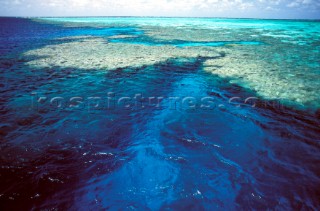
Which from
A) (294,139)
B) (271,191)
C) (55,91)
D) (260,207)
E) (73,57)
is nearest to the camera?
(260,207)

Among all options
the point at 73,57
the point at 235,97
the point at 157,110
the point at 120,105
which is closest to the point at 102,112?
the point at 120,105

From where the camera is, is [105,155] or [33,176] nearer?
[33,176]

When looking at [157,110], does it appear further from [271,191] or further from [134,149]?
[271,191]

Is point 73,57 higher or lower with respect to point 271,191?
higher

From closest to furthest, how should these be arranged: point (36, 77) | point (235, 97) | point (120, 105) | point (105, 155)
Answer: point (105, 155) → point (120, 105) → point (235, 97) → point (36, 77)

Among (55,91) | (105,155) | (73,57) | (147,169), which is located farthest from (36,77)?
(147,169)

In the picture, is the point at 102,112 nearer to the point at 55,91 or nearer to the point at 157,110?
the point at 157,110
